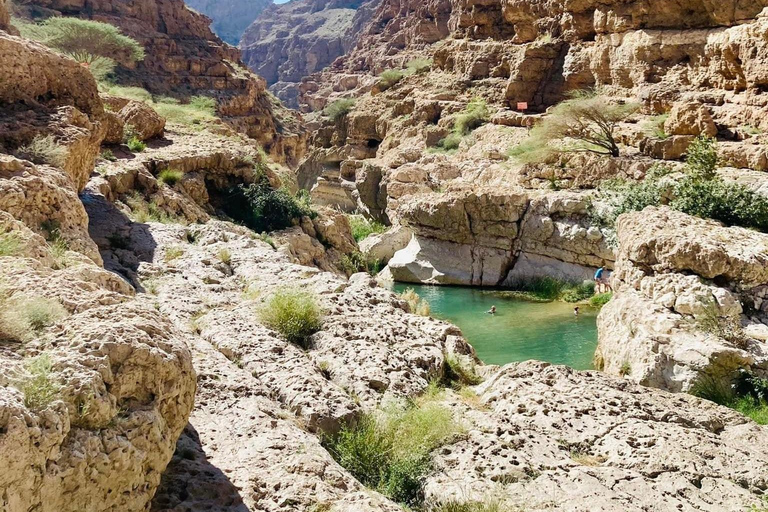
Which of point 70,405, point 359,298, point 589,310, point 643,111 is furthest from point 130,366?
point 643,111

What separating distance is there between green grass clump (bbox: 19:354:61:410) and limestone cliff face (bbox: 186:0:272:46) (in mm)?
130652

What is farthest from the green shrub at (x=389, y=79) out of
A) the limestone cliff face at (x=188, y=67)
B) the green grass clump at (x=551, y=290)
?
the green grass clump at (x=551, y=290)

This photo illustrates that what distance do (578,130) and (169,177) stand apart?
15686mm

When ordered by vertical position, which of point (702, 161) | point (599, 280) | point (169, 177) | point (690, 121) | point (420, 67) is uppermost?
point (420, 67)

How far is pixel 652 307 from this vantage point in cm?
882

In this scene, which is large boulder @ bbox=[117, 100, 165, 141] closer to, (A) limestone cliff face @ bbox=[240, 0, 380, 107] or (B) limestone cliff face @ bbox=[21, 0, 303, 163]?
(B) limestone cliff face @ bbox=[21, 0, 303, 163]

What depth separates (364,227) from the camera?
2809 cm

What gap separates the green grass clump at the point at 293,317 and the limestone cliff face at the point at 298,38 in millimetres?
75756

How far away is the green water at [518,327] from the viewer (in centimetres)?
1217

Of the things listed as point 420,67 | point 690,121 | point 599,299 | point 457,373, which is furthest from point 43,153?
point 420,67

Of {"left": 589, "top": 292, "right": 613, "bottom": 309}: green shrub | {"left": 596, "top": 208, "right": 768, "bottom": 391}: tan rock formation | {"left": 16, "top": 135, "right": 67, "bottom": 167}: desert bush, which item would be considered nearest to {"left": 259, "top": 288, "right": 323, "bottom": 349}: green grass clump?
{"left": 16, "top": 135, "right": 67, "bottom": 167}: desert bush

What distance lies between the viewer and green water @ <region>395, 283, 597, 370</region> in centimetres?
1217

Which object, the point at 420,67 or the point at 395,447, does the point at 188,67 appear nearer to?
the point at 420,67

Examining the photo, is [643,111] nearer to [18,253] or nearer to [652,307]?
[652,307]
